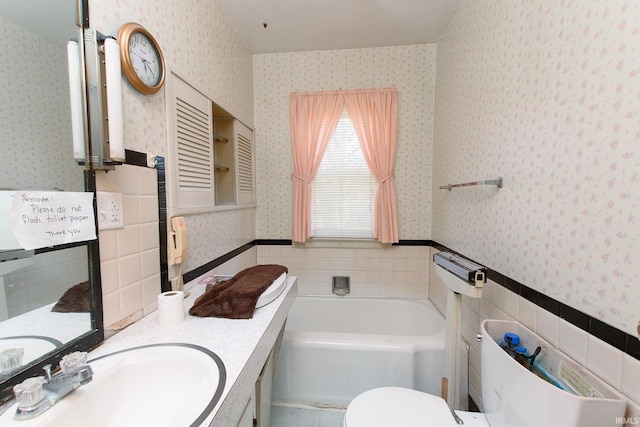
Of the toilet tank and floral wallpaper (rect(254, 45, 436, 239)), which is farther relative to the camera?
floral wallpaper (rect(254, 45, 436, 239))

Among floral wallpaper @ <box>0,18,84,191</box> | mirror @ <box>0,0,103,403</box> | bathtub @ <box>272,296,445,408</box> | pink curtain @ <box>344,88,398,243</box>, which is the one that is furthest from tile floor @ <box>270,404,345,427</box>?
floral wallpaper @ <box>0,18,84,191</box>

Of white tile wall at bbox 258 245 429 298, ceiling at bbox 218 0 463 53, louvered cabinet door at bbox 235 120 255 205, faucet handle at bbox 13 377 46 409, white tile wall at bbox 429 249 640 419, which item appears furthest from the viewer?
white tile wall at bbox 258 245 429 298

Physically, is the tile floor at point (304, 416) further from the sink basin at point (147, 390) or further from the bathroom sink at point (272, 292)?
the sink basin at point (147, 390)

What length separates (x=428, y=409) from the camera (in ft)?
3.21

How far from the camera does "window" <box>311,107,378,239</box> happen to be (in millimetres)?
2252

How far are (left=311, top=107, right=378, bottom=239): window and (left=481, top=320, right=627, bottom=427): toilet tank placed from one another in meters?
1.40

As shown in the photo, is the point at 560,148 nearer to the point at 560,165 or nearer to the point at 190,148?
the point at 560,165

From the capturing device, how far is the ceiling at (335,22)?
66.2 inches

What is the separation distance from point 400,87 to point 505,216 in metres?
1.53

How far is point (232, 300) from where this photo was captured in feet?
3.41

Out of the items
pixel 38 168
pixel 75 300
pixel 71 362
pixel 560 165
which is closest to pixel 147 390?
pixel 71 362

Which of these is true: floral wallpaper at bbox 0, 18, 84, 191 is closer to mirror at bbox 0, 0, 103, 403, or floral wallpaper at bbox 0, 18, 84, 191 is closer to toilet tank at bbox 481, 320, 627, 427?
mirror at bbox 0, 0, 103, 403

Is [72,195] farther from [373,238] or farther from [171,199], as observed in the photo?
[373,238]

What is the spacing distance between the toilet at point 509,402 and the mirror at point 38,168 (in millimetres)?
977
